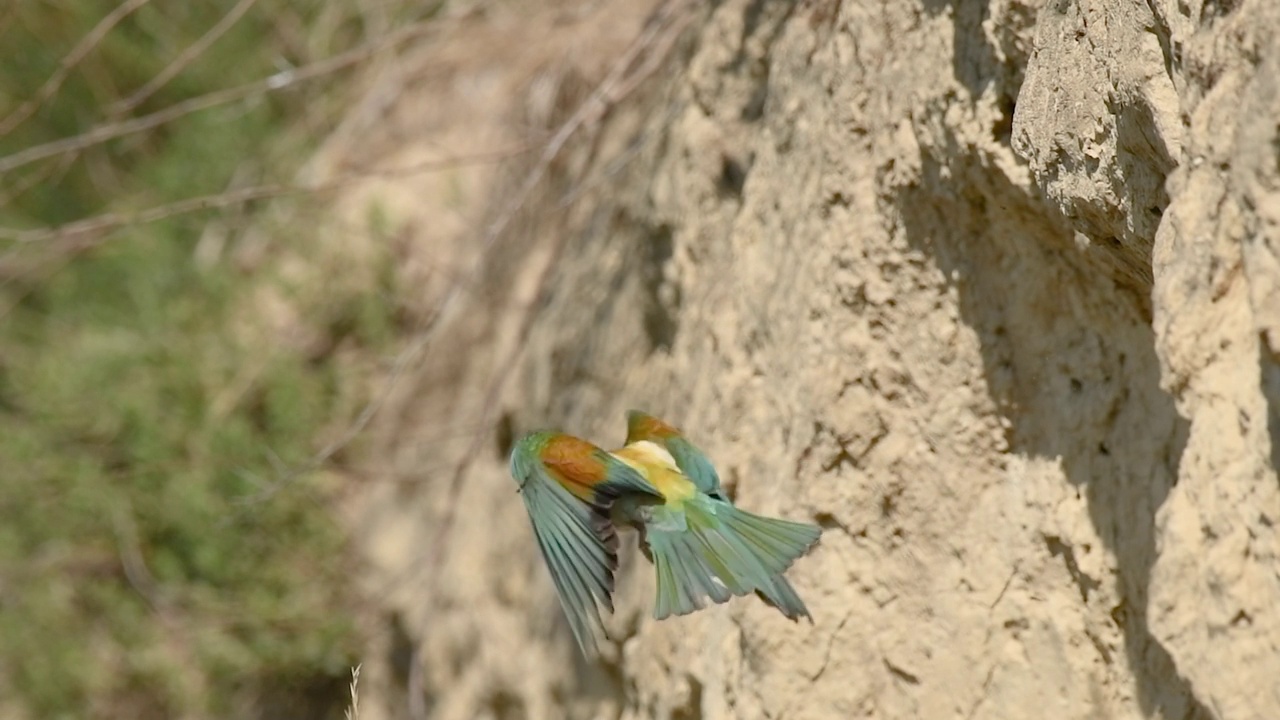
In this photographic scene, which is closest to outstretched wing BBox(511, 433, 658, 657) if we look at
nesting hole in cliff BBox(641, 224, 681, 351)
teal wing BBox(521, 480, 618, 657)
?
teal wing BBox(521, 480, 618, 657)

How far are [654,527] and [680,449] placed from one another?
0.17 meters

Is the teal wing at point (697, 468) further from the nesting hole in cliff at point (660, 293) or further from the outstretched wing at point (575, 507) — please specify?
the nesting hole in cliff at point (660, 293)

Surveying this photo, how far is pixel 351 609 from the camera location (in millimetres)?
4109

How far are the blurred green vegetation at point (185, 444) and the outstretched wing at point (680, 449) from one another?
126 cm

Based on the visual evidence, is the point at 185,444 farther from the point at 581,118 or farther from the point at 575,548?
the point at 575,548

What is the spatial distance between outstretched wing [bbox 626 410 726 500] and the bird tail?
63mm

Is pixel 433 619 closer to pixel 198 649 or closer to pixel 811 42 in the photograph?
pixel 198 649

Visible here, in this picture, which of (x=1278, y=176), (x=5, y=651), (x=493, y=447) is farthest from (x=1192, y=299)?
(x=5, y=651)

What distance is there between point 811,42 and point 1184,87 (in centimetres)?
113

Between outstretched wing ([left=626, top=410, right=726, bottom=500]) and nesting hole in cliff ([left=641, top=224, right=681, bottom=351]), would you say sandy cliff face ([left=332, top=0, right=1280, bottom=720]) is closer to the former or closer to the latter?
nesting hole in cliff ([left=641, top=224, right=681, bottom=351])

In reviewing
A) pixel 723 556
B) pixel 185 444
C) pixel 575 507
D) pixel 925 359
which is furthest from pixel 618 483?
pixel 185 444

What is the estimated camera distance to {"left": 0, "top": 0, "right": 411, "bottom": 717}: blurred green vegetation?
4047mm

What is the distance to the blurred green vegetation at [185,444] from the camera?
4.05 meters

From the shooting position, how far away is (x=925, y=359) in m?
2.38
